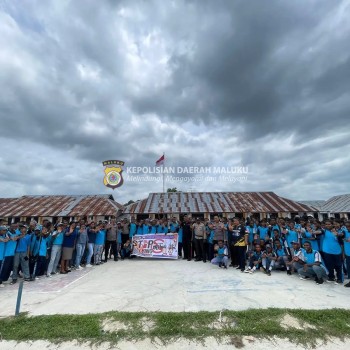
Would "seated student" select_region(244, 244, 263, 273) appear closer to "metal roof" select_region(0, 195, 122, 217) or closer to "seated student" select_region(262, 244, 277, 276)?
"seated student" select_region(262, 244, 277, 276)

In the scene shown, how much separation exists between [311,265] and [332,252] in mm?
772

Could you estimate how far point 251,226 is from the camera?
33.5 feet

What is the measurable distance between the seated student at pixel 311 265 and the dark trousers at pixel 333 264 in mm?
188

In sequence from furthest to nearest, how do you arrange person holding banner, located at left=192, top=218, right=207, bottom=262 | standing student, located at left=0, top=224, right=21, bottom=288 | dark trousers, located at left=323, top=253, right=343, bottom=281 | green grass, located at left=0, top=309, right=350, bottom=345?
1. person holding banner, located at left=192, top=218, right=207, bottom=262
2. standing student, located at left=0, top=224, right=21, bottom=288
3. dark trousers, located at left=323, top=253, right=343, bottom=281
4. green grass, located at left=0, top=309, right=350, bottom=345

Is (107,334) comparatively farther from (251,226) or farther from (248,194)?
(248,194)

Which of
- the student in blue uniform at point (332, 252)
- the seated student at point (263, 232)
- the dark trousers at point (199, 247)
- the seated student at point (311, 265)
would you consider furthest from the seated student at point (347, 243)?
the dark trousers at point (199, 247)

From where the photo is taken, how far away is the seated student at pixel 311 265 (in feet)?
Answer: 23.6

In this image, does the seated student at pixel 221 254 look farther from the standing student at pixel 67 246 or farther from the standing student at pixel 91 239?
the standing student at pixel 67 246

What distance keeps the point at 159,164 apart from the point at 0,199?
23257 mm

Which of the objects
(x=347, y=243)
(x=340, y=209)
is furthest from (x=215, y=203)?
(x=347, y=243)

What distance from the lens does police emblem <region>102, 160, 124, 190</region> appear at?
33562 mm

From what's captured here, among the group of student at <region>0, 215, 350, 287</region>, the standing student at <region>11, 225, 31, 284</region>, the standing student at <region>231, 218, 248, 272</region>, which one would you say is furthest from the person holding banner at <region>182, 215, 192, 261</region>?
the standing student at <region>11, 225, 31, 284</region>

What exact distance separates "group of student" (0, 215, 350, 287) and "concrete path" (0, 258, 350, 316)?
0.52 m

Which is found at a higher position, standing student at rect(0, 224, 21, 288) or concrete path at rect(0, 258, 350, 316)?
standing student at rect(0, 224, 21, 288)
